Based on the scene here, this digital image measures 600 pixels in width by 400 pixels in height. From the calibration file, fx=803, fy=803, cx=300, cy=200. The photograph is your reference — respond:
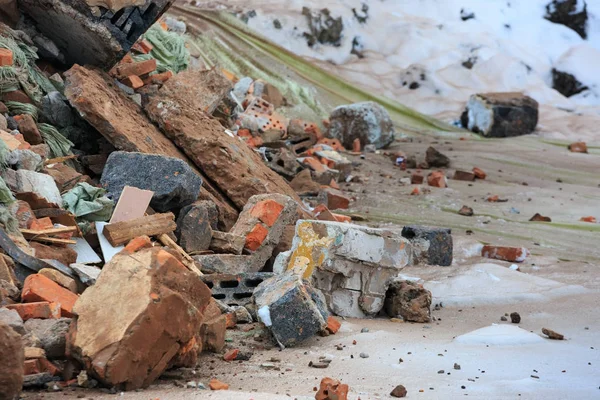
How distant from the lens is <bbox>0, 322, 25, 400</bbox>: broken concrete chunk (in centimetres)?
290

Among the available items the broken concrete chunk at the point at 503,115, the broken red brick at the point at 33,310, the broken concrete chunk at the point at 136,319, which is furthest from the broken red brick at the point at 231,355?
the broken concrete chunk at the point at 503,115

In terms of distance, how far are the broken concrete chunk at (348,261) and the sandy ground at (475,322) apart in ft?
0.70

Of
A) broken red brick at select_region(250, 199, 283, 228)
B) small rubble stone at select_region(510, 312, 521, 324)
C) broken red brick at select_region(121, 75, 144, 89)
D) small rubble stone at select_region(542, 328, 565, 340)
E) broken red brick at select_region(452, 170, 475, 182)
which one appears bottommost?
small rubble stone at select_region(510, 312, 521, 324)

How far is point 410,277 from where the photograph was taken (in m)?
6.23

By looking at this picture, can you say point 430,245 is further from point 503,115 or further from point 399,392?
point 503,115

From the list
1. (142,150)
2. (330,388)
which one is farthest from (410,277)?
(330,388)

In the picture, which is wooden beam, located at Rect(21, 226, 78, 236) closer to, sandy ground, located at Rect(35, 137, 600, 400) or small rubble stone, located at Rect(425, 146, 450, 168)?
sandy ground, located at Rect(35, 137, 600, 400)

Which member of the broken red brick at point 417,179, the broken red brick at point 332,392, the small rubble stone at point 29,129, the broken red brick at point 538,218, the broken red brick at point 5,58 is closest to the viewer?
the broken red brick at point 332,392

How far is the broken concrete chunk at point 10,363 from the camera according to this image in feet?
9.53

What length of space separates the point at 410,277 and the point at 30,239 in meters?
2.85

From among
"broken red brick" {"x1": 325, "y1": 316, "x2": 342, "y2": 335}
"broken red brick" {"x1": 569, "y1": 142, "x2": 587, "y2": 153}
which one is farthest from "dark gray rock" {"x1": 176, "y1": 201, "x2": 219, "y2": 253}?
"broken red brick" {"x1": 569, "y1": 142, "x2": 587, "y2": 153}

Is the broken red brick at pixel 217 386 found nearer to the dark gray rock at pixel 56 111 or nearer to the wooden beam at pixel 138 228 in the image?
the wooden beam at pixel 138 228

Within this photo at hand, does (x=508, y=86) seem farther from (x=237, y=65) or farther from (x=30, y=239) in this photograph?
(x=30, y=239)

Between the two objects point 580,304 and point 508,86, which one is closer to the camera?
point 580,304
